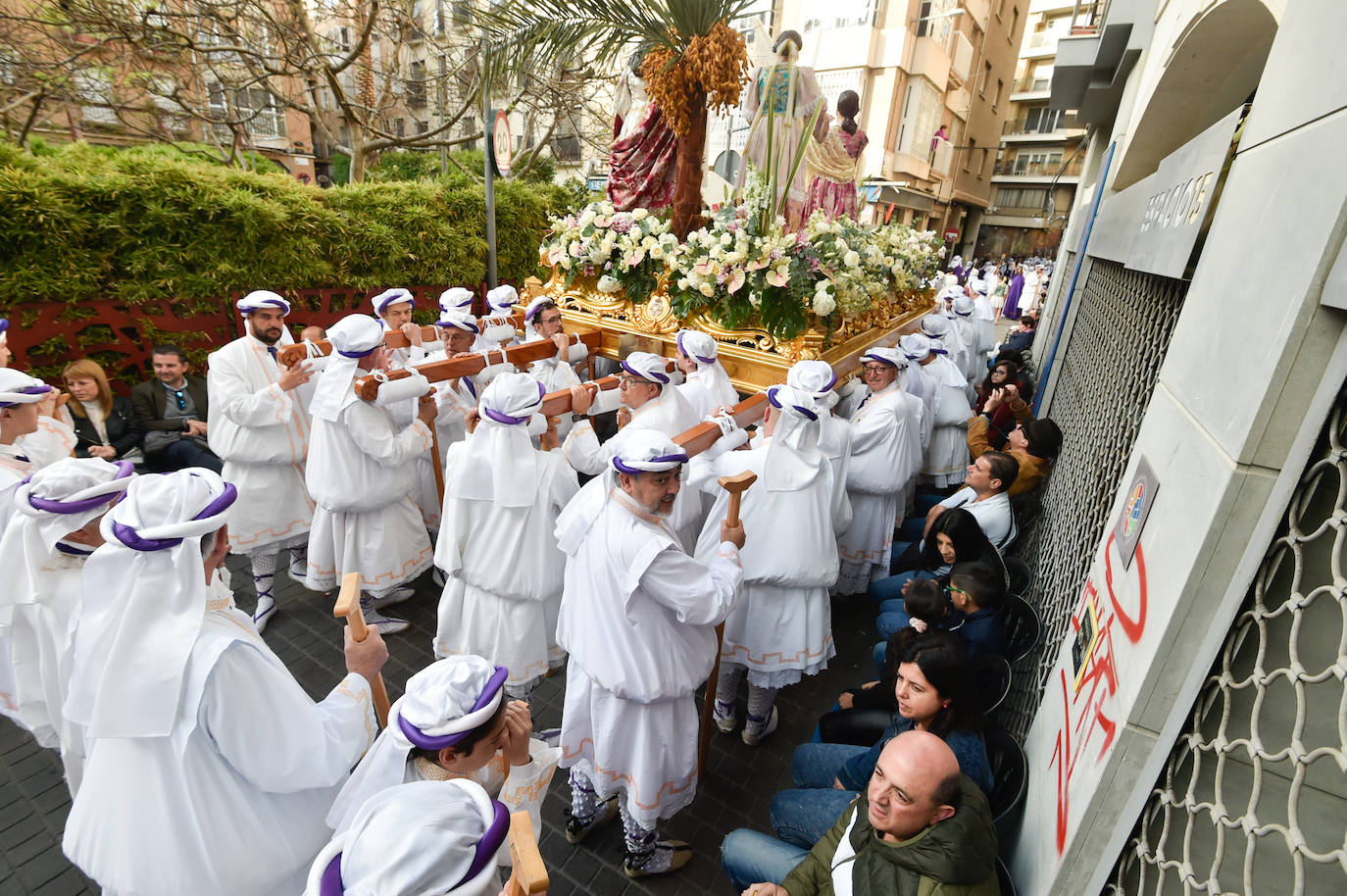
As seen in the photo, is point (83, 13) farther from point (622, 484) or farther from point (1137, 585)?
point (1137, 585)

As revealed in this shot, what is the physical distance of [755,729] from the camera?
3.79 meters

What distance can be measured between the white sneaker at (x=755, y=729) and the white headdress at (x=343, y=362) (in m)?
3.17

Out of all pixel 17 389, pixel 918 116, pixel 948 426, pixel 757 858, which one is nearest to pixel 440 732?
pixel 757 858

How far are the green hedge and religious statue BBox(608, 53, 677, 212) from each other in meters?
3.69

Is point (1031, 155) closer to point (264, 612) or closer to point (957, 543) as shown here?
point (957, 543)

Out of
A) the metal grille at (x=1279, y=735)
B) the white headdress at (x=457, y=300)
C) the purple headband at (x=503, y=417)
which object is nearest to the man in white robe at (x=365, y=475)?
the purple headband at (x=503, y=417)

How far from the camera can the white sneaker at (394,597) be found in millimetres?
4836

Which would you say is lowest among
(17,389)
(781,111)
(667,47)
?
(17,389)

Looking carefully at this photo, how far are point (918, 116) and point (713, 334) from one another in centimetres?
2174

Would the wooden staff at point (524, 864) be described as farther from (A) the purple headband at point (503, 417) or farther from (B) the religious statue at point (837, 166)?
(B) the religious statue at point (837, 166)

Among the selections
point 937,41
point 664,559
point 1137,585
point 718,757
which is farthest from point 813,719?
point 937,41

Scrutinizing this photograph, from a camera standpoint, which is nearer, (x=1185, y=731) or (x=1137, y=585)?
(x=1185, y=731)

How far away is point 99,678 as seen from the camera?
69.4 inches

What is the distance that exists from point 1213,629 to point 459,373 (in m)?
4.27
